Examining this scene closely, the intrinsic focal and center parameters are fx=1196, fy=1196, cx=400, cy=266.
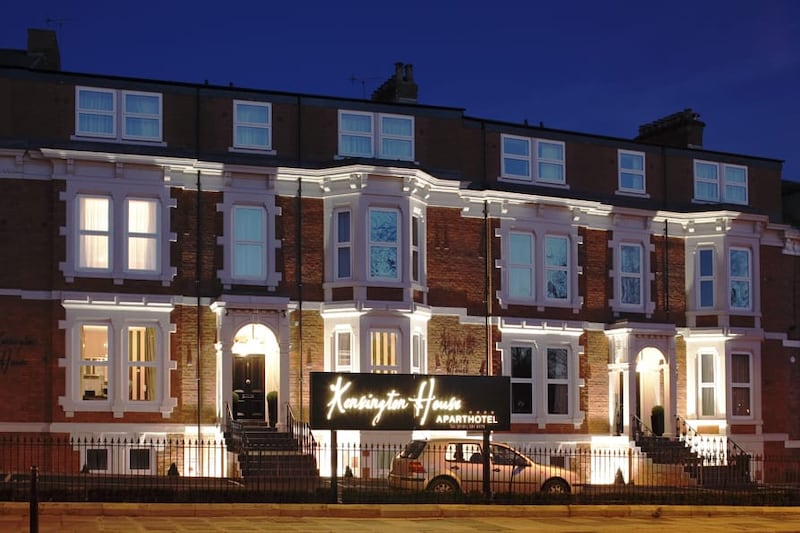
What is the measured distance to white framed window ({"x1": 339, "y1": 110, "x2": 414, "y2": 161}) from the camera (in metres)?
35.7

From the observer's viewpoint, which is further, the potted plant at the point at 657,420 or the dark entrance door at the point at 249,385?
the potted plant at the point at 657,420

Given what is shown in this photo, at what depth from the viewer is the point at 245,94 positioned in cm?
3488

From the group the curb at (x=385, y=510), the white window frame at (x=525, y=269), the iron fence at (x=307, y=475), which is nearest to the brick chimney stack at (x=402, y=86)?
the white window frame at (x=525, y=269)

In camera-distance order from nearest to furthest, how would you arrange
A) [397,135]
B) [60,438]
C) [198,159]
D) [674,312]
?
1. [60,438]
2. [198,159]
3. [397,135]
4. [674,312]

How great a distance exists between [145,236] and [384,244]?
22.3ft

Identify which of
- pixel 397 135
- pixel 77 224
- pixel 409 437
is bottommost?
pixel 409 437

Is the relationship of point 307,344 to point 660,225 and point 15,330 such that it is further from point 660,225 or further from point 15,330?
point 660,225

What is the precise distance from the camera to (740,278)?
40500mm

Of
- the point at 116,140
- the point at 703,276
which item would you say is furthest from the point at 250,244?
the point at 703,276

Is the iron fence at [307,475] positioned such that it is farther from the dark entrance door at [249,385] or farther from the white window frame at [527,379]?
the dark entrance door at [249,385]

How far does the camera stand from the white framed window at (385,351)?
34.5 m

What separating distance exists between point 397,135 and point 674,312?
11.5 m

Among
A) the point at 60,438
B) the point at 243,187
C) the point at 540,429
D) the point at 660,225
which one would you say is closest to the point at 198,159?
the point at 243,187

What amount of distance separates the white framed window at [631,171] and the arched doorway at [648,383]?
550 centimetres
